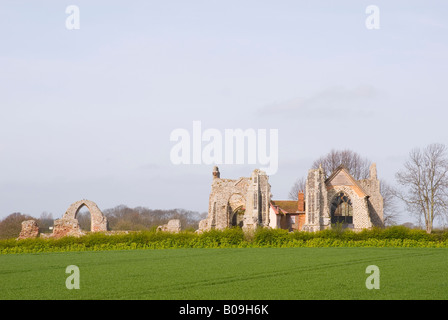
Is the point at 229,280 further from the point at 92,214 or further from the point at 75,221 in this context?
the point at 92,214

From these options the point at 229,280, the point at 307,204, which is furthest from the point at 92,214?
the point at 229,280

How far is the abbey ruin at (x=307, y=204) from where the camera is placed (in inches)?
1567

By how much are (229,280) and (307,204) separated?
27.8 metres

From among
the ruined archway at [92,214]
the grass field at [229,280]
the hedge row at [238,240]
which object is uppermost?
the ruined archway at [92,214]

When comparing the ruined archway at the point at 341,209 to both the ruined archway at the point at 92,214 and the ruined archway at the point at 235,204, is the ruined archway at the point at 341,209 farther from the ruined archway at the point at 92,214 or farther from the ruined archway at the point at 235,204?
the ruined archway at the point at 92,214

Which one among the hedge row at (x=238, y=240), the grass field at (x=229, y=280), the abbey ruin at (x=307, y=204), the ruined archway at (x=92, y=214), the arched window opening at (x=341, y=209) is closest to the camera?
the grass field at (x=229, y=280)

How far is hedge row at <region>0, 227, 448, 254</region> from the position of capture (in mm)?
27656

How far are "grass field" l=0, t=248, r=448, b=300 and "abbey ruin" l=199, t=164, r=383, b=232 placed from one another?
Result: 21.0m

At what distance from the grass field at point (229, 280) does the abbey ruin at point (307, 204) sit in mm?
21002

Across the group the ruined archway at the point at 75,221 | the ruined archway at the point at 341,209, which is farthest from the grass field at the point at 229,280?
the ruined archway at the point at 341,209

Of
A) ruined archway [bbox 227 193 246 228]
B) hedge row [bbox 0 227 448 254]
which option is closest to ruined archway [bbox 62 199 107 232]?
hedge row [bbox 0 227 448 254]

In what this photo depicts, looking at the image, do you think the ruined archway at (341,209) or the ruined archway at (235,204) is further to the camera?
the ruined archway at (235,204)

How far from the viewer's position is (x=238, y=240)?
2925cm
